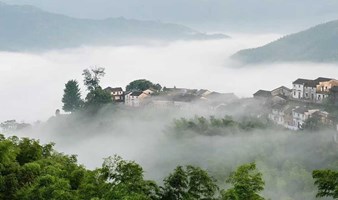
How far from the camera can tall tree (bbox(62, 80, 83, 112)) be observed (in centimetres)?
5903

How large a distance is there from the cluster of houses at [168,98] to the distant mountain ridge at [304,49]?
191 ft

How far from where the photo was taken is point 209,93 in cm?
5600

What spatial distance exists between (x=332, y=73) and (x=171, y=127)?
2112 inches

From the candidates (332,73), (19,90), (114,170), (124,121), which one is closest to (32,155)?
(114,170)

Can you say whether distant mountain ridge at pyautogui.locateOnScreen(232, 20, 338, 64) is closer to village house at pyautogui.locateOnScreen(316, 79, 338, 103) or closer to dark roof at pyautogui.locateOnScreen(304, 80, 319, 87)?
dark roof at pyautogui.locateOnScreen(304, 80, 319, 87)

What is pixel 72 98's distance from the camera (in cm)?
5978

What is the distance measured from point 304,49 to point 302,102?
3088 inches

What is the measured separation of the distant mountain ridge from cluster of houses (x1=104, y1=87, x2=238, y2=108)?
58.2 m

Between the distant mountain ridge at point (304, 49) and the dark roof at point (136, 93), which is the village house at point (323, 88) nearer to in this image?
the dark roof at point (136, 93)

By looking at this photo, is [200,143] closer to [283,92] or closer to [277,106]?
[277,106]

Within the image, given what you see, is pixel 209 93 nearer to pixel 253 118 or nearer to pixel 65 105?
pixel 253 118

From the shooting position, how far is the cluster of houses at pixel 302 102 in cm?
4181

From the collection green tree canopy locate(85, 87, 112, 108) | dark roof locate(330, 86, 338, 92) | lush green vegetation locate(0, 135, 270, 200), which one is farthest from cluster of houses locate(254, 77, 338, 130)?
lush green vegetation locate(0, 135, 270, 200)

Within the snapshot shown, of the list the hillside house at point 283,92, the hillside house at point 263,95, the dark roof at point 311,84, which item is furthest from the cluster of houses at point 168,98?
the dark roof at point 311,84
